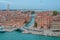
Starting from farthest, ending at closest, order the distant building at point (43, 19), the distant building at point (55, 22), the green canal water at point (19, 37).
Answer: the distant building at point (55, 22) < the distant building at point (43, 19) < the green canal water at point (19, 37)

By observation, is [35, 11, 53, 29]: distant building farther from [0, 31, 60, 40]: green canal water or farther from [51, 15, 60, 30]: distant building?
[0, 31, 60, 40]: green canal water

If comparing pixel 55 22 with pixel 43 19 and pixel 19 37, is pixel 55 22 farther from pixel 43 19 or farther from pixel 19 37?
pixel 19 37

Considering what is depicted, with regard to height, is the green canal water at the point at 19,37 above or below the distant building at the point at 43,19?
below

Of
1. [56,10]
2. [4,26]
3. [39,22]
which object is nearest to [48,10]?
[56,10]

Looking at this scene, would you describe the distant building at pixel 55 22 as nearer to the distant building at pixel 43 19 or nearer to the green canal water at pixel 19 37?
the distant building at pixel 43 19

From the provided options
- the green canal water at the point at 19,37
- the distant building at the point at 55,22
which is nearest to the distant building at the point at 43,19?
the distant building at the point at 55,22

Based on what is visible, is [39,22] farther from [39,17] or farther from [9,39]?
[9,39]

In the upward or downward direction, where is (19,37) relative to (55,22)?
downward

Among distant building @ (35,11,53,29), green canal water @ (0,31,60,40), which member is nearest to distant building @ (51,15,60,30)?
distant building @ (35,11,53,29)

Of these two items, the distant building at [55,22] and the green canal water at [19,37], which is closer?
the green canal water at [19,37]

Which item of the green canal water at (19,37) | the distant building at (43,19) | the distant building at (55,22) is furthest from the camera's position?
the distant building at (55,22)

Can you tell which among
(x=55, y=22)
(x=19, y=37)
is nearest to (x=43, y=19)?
(x=55, y=22)
